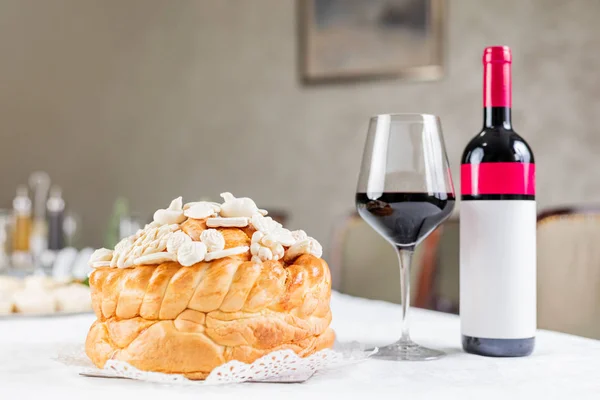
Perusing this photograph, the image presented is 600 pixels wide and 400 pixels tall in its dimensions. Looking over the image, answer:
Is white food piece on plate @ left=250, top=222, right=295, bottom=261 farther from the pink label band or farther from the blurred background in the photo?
the blurred background

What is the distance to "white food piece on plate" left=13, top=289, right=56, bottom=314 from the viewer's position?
3.99ft

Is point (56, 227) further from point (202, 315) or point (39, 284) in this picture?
point (202, 315)

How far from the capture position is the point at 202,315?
2.38 feet

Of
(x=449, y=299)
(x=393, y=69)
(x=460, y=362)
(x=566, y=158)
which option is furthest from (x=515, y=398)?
(x=393, y=69)

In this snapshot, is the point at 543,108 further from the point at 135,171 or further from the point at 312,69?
the point at 135,171

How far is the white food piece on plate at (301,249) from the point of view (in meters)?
0.81

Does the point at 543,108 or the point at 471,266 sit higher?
the point at 543,108

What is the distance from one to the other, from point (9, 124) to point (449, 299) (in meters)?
3.55

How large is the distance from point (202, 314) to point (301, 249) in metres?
0.13

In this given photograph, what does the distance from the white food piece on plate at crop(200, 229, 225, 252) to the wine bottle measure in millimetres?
283

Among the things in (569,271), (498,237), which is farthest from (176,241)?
(569,271)

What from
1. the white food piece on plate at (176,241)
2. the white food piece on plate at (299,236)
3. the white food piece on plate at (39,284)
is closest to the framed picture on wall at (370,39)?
the white food piece on plate at (39,284)

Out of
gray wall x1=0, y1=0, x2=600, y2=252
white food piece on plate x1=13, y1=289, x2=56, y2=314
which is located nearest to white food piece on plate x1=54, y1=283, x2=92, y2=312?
white food piece on plate x1=13, y1=289, x2=56, y2=314

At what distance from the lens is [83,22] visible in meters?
4.80
